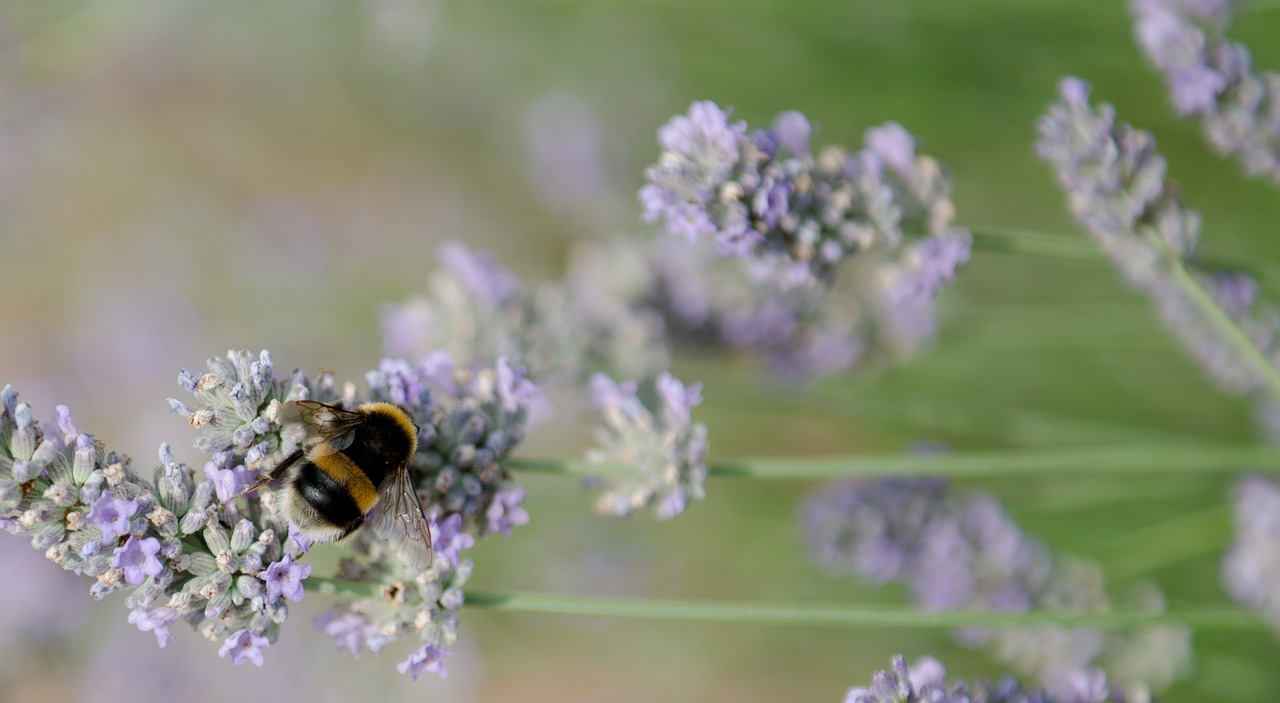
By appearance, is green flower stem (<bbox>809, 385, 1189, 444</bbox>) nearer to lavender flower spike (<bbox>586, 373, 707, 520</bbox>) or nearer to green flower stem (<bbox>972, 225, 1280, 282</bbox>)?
green flower stem (<bbox>972, 225, 1280, 282</bbox>)

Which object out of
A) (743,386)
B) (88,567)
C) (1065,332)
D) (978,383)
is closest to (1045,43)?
(1065,332)

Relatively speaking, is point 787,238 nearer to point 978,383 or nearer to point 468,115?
point 978,383

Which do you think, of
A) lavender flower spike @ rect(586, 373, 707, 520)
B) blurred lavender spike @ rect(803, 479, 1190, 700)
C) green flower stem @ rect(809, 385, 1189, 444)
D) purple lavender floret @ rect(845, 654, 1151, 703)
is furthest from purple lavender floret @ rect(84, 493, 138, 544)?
green flower stem @ rect(809, 385, 1189, 444)

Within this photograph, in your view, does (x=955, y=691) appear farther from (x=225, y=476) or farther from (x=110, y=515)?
(x=110, y=515)

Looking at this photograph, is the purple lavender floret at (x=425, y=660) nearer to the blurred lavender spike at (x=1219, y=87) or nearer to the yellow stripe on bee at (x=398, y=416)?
the yellow stripe on bee at (x=398, y=416)

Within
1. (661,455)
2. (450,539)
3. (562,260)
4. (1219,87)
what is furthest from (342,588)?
(562,260)

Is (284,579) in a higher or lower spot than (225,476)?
lower
